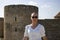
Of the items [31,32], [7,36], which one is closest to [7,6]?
[7,36]

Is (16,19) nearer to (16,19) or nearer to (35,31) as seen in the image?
(16,19)

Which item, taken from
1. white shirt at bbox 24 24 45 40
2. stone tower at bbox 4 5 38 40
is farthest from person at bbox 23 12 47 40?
stone tower at bbox 4 5 38 40

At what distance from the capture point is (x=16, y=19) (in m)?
11.5

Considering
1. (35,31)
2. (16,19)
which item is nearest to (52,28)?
(16,19)

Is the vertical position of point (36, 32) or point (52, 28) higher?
point (36, 32)

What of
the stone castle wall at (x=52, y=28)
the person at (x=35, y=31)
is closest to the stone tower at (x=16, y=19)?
the stone castle wall at (x=52, y=28)

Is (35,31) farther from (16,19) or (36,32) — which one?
(16,19)

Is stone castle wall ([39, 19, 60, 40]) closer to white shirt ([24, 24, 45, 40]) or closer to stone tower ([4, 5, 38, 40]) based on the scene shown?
stone tower ([4, 5, 38, 40])

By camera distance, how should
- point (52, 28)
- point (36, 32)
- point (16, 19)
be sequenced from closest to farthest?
point (36, 32) < point (16, 19) < point (52, 28)

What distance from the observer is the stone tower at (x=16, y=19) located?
1141 centimetres

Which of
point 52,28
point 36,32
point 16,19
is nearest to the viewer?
point 36,32

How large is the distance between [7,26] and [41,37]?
22.6 ft

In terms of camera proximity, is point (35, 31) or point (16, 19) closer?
point (35, 31)

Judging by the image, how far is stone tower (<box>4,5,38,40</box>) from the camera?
449 inches
